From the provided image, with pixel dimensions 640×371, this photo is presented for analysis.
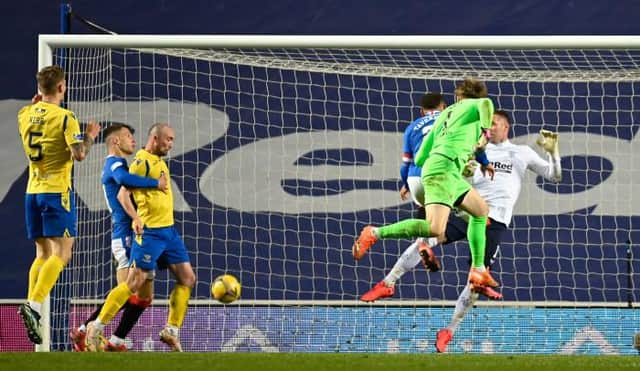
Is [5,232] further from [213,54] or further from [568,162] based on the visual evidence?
[568,162]

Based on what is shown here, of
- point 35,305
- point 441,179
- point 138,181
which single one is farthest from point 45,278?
point 441,179

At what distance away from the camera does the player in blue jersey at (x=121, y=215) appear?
28.4 ft

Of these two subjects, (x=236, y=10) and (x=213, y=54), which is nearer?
(x=213, y=54)

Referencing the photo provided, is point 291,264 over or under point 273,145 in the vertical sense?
under

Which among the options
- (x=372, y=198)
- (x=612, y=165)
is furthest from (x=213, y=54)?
(x=612, y=165)

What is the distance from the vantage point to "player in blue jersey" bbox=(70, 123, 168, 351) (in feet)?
28.4

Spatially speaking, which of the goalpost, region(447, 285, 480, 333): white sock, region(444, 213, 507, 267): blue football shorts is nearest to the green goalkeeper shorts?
region(447, 285, 480, 333): white sock

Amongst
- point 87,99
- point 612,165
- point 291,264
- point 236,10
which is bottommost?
point 291,264

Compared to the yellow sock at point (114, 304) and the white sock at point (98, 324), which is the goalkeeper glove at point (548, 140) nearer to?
the yellow sock at point (114, 304)

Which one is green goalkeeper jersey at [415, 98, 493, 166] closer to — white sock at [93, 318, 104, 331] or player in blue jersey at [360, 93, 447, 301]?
player in blue jersey at [360, 93, 447, 301]

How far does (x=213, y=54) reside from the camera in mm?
10930

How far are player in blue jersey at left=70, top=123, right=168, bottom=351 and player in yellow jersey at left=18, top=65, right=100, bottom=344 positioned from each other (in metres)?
0.67

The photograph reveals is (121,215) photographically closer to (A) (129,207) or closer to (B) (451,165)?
(A) (129,207)

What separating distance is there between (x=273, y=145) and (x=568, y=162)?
9.28ft
